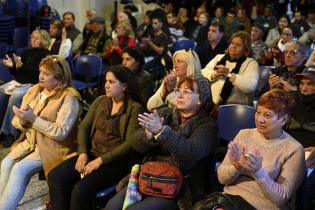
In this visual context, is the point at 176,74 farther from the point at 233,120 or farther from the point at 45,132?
the point at 45,132

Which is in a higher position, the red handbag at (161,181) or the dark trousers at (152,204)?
the red handbag at (161,181)

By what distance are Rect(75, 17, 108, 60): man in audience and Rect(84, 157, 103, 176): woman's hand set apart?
3449mm

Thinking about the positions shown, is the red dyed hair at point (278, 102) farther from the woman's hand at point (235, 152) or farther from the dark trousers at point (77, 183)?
the dark trousers at point (77, 183)

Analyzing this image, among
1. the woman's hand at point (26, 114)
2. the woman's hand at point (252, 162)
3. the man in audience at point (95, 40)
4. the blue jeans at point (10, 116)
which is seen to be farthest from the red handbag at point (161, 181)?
the man in audience at point (95, 40)

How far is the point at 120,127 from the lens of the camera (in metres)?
2.75

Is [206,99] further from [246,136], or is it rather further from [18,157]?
[18,157]

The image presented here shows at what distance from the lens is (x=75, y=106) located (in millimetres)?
2980

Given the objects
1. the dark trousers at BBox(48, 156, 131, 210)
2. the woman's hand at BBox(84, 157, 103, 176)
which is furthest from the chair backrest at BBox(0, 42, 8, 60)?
the woman's hand at BBox(84, 157, 103, 176)

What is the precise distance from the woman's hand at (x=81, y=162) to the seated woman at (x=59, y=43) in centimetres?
233

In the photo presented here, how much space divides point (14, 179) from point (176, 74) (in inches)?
49.9

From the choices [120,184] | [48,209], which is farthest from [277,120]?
[48,209]

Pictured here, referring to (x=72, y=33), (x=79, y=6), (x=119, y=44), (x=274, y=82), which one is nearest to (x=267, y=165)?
(x=274, y=82)

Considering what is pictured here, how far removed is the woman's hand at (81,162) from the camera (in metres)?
2.72

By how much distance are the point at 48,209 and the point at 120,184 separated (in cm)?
69
